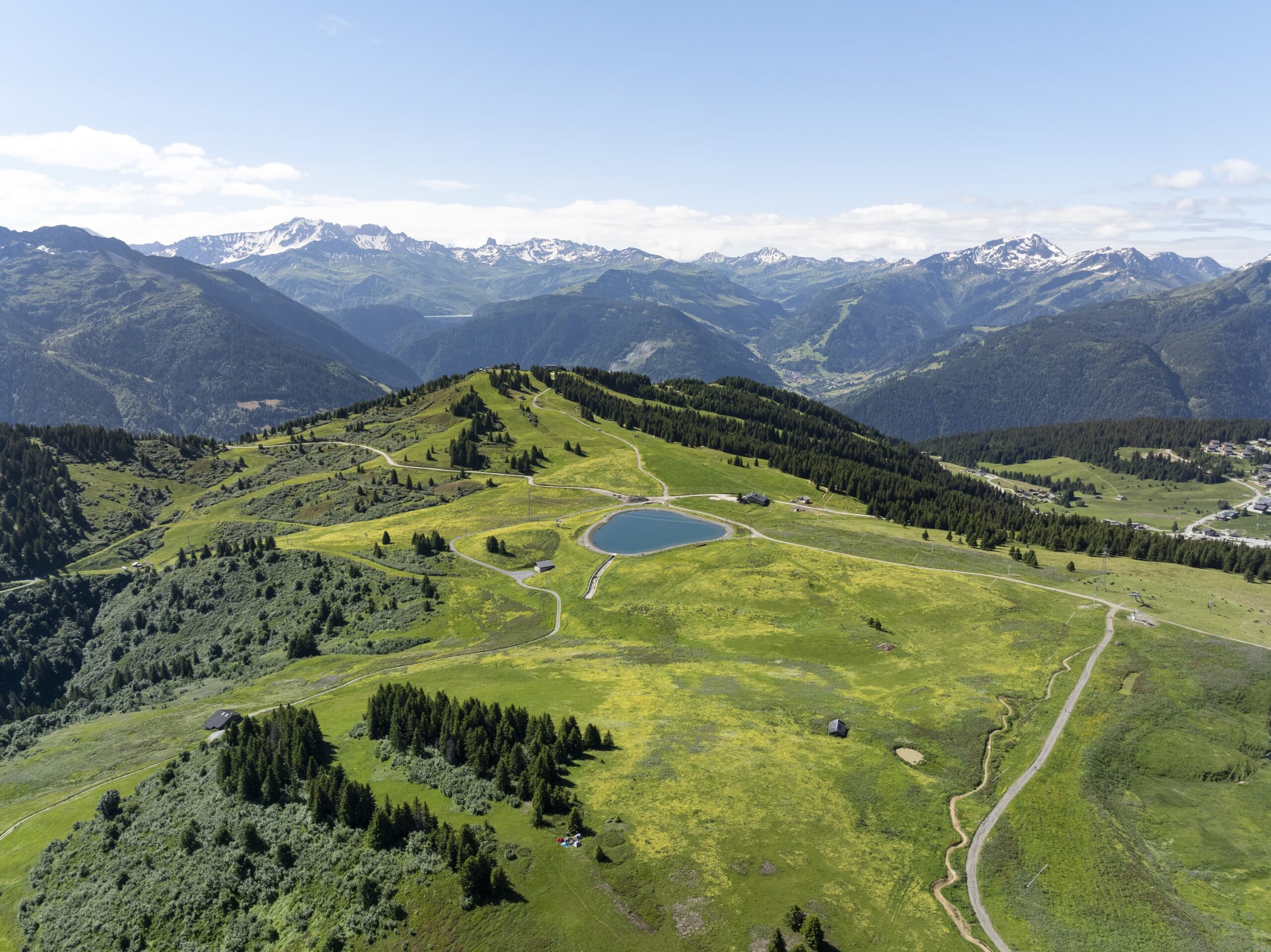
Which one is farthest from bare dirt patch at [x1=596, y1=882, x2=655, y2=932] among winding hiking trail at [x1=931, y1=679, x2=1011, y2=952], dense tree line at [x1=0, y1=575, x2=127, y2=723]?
dense tree line at [x1=0, y1=575, x2=127, y2=723]

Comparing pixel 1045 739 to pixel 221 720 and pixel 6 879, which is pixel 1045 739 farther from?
pixel 6 879

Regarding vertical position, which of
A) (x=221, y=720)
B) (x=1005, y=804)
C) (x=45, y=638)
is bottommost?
(x=45, y=638)

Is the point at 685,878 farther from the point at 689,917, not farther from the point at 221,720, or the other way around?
the point at 221,720

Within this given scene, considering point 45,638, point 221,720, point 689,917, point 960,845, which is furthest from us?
point 45,638

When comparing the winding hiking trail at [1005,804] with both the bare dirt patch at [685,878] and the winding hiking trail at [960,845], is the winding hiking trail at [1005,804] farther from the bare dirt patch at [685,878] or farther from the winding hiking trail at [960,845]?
the bare dirt patch at [685,878]

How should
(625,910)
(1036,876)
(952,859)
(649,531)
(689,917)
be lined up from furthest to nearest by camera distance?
1. (649,531)
2. (952,859)
3. (1036,876)
4. (625,910)
5. (689,917)

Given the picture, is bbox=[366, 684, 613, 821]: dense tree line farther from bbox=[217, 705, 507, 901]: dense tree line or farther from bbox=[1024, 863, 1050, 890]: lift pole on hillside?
bbox=[1024, 863, 1050, 890]: lift pole on hillside

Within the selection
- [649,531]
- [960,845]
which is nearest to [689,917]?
[960,845]

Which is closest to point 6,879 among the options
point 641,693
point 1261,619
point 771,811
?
point 641,693
